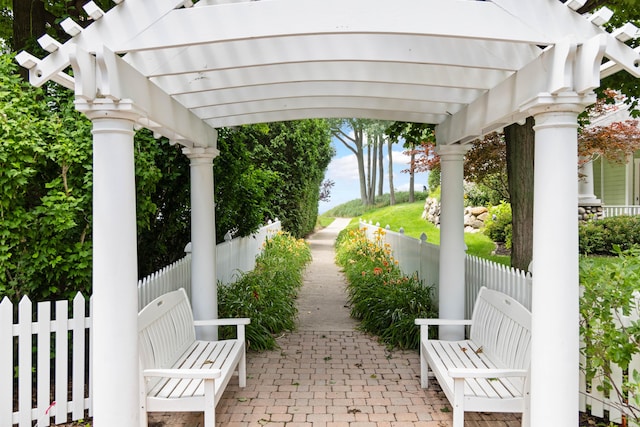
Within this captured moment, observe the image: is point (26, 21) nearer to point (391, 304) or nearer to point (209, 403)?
point (209, 403)

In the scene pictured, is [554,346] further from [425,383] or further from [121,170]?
[121,170]

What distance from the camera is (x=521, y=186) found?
21.1 feet

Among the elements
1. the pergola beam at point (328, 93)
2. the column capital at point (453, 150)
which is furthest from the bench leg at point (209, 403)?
the column capital at point (453, 150)

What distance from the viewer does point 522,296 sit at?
4.84 metres

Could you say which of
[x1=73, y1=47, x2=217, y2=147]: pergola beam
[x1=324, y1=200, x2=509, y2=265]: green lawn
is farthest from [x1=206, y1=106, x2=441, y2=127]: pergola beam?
[x1=324, y1=200, x2=509, y2=265]: green lawn

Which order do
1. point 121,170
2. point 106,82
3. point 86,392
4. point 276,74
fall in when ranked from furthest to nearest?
1. point 86,392
2. point 276,74
3. point 121,170
4. point 106,82

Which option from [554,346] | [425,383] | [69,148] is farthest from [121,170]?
[425,383]

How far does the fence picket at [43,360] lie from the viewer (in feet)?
12.9

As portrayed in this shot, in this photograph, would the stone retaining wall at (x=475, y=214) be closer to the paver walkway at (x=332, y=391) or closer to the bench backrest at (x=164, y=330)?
the paver walkway at (x=332, y=391)

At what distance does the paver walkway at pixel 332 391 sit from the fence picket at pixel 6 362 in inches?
44.6

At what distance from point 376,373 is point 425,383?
0.65 m

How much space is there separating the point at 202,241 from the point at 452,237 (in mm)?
2970

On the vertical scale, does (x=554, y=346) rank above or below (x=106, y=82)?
below

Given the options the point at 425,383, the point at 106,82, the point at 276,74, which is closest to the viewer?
the point at 106,82
